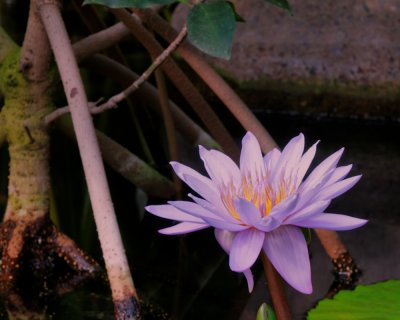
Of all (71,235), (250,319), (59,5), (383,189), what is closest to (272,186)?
(250,319)

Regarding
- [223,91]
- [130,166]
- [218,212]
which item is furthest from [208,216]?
[130,166]

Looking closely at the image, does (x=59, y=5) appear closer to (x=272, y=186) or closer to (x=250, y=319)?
(x=250, y=319)

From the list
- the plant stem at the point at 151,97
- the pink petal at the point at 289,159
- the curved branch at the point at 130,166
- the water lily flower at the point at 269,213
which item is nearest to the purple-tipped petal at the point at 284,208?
the water lily flower at the point at 269,213

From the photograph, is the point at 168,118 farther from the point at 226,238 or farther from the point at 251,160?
the point at 226,238

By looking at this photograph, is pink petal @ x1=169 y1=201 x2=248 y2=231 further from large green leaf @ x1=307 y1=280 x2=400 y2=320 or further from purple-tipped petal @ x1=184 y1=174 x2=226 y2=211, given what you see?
large green leaf @ x1=307 y1=280 x2=400 y2=320

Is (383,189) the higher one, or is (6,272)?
(6,272)

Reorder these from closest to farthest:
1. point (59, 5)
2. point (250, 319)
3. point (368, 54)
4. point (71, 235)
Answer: point (250, 319) → point (59, 5) → point (71, 235) → point (368, 54)
